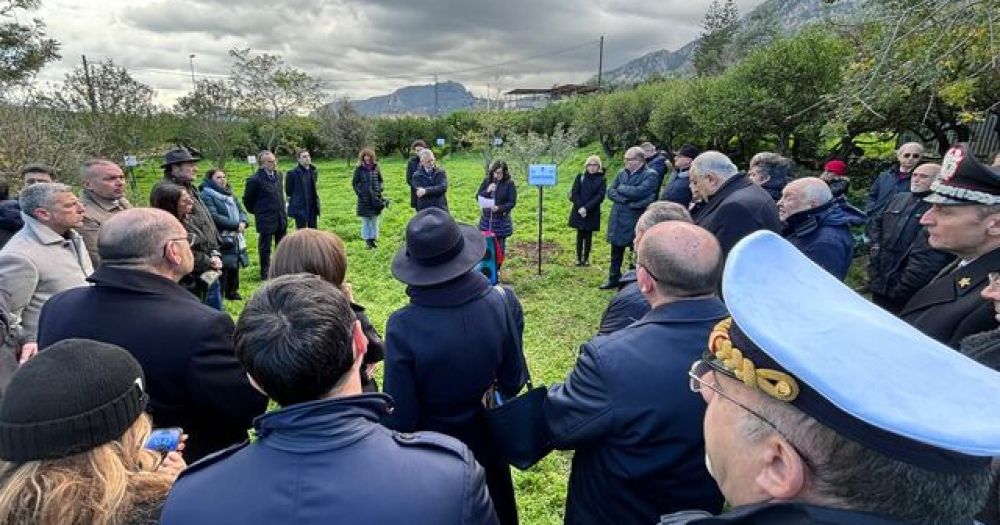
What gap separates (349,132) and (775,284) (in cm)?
3086

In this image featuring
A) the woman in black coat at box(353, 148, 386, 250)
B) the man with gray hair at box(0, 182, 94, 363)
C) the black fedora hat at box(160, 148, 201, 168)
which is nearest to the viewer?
the man with gray hair at box(0, 182, 94, 363)

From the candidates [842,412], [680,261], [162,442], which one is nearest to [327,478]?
[162,442]

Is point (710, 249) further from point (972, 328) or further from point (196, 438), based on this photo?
point (196, 438)

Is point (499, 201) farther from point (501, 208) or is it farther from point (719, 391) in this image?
point (719, 391)

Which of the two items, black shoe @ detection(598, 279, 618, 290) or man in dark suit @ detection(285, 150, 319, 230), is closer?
black shoe @ detection(598, 279, 618, 290)

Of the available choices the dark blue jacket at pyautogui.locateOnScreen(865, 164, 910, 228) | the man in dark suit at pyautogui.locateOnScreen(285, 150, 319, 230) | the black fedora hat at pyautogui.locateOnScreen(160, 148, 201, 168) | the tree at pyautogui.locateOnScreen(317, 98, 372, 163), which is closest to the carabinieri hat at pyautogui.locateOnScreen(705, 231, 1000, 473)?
the black fedora hat at pyautogui.locateOnScreen(160, 148, 201, 168)

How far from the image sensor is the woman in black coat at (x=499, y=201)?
26.6 feet

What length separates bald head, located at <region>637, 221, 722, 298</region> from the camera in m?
2.01

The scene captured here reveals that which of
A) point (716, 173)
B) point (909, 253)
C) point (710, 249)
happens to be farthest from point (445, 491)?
point (909, 253)

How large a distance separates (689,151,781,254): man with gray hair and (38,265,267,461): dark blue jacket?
3797mm

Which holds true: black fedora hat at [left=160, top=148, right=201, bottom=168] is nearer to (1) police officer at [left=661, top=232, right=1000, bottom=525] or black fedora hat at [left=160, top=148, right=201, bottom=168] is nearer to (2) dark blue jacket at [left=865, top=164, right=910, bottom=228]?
(1) police officer at [left=661, top=232, right=1000, bottom=525]

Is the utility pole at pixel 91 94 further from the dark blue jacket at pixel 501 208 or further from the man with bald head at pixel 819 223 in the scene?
the man with bald head at pixel 819 223

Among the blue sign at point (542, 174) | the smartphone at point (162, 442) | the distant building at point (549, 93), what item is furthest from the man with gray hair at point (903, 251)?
the distant building at point (549, 93)

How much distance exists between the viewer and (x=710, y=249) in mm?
2082
